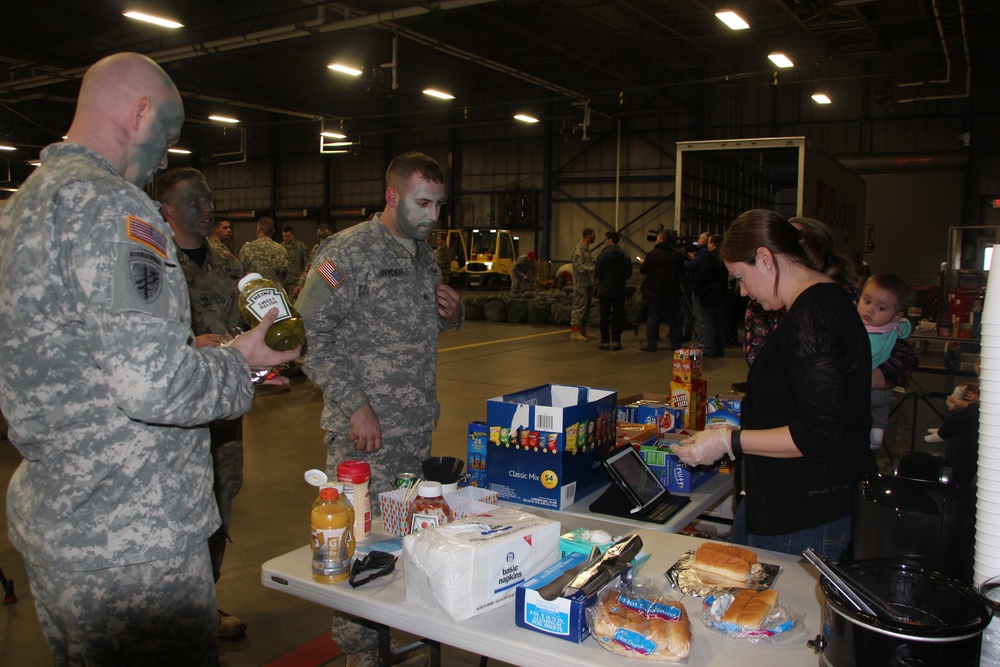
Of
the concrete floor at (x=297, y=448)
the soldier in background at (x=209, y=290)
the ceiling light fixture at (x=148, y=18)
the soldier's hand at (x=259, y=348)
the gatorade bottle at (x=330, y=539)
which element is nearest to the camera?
the soldier's hand at (x=259, y=348)

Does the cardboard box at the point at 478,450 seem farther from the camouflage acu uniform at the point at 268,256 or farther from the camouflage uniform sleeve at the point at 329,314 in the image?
the camouflage acu uniform at the point at 268,256

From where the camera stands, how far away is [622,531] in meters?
2.15

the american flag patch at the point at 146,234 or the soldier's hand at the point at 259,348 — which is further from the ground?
the american flag patch at the point at 146,234

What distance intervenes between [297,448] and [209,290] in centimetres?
308

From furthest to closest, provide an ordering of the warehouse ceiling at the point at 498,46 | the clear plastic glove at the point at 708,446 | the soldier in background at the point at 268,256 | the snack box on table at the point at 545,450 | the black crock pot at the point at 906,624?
the warehouse ceiling at the point at 498,46 → the soldier in background at the point at 268,256 → the snack box on table at the point at 545,450 → the clear plastic glove at the point at 708,446 → the black crock pot at the point at 906,624

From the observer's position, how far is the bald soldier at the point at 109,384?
1396 millimetres

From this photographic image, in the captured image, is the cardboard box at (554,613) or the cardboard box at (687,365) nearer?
the cardboard box at (554,613)

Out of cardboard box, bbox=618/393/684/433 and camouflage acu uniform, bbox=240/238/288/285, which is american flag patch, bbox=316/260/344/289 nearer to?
cardboard box, bbox=618/393/684/433

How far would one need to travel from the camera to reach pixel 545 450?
2.29 meters

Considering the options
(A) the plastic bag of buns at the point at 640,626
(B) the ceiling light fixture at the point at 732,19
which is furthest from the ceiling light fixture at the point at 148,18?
(A) the plastic bag of buns at the point at 640,626

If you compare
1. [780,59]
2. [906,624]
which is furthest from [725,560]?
[780,59]

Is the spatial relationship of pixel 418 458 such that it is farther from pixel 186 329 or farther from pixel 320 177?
pixel 320 177

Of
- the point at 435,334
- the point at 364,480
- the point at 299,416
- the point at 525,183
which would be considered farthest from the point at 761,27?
the point at 364,480

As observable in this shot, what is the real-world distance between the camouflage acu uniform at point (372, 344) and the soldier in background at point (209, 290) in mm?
582
